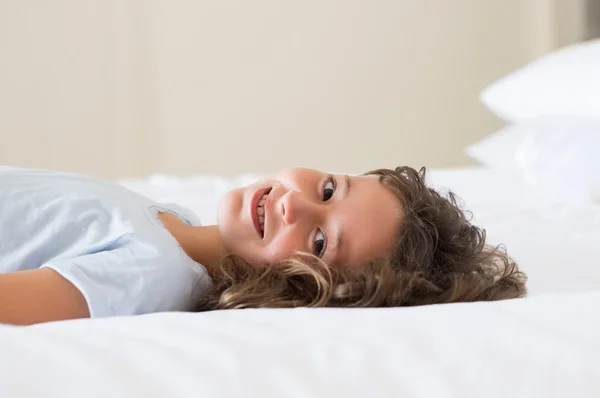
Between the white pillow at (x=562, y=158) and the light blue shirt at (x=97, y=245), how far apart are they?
90 centimetres

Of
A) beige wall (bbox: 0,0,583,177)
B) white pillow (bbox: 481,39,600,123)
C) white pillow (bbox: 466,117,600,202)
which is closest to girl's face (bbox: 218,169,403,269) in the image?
white pillow (bbox: 466,117,600,202)

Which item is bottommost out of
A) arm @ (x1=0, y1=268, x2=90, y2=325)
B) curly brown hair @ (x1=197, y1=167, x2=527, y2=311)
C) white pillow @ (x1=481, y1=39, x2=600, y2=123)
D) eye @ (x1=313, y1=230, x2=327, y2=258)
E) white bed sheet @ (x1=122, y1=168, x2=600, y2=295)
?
white bed sheet @ (x1=122, y1=168, x2=600, y2=295)

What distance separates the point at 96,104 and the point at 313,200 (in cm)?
164

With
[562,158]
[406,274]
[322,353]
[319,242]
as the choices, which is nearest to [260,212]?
[319,242]

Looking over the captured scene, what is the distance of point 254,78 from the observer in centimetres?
258

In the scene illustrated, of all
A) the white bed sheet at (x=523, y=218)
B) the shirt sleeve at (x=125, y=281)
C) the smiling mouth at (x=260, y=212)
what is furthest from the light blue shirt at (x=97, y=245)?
the white bed sheet at (x=523, y=218)

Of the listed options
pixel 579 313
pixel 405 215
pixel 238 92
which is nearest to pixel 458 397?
pixel 579 313

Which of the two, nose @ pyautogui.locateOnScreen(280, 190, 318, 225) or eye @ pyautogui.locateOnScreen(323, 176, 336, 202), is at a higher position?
eye @ pyautogui.locateOnScreen(323, 176, 336, 202)

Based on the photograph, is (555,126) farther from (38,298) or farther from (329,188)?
(38,298)

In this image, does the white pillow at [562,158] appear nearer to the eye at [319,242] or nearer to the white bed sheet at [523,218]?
the white bed sheet at [523,218]

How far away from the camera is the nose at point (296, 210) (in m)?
1.01

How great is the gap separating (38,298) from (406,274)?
0.41 meters

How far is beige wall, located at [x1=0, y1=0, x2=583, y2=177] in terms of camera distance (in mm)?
2480

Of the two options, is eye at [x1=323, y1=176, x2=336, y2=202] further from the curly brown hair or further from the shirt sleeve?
the shirt sleeve
